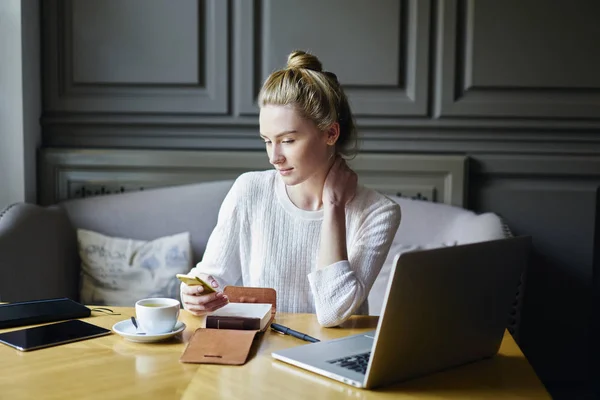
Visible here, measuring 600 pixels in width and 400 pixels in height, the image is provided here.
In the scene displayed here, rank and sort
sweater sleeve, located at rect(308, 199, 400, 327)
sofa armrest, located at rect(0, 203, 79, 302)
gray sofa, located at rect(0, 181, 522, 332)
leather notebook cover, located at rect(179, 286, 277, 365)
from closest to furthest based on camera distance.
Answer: leather notebook cover, located at rect(179, 286, 277, 365) < sweater sleeve, located at rect(308, 199, 400, 327) < sofa armrest, located at rect(0, 203, 79, 302) < gray sofa, located at rect(0, 181, 522, 332)

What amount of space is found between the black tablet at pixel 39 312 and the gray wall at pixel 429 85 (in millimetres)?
1297

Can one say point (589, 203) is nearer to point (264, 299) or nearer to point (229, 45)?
point (229, 45)

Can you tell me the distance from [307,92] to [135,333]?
2.19 feet

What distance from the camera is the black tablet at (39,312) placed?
1.30 metres

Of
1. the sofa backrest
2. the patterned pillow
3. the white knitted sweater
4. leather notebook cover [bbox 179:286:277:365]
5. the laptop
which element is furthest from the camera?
the sofa backrest

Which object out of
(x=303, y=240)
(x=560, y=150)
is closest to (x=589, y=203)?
(x=560, y=150)

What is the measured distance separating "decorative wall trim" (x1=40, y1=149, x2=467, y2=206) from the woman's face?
3.06ft

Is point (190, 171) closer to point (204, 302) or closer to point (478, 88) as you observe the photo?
point (478, 88)

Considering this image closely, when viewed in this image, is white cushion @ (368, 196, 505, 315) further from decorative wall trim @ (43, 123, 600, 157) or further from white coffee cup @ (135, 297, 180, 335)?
white coffee cup @ (135, 297, 180, 335)

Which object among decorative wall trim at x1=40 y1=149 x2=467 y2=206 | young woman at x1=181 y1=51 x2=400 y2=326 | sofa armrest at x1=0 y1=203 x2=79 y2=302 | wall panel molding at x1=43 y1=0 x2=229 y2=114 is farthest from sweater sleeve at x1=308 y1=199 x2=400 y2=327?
wall panel molding at x1=43 y1=0 x2=229 y2=114

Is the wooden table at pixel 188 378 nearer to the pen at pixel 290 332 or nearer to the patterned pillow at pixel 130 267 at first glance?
the pen at pixel 290 332

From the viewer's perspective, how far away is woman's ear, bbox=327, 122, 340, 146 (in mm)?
1657

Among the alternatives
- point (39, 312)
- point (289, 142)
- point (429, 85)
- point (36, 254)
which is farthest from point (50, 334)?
point (429, 85)

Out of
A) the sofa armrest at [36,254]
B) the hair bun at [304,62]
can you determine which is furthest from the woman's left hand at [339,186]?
the sofa armrest at [36,254]
